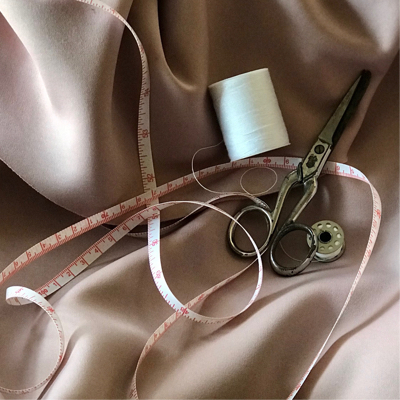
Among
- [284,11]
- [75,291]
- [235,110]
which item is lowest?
[75,291]

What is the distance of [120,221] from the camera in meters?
0.71

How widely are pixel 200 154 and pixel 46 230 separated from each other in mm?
275

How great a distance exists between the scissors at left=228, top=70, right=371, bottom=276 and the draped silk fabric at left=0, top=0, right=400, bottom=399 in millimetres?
18

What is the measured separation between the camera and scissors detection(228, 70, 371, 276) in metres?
0.70

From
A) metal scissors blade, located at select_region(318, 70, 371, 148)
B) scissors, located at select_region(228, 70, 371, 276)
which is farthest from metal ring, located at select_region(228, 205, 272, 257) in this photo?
metal scissors blade, located at select_region(318, 70, 371, 148)

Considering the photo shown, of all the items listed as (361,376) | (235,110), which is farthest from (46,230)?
(361,376)

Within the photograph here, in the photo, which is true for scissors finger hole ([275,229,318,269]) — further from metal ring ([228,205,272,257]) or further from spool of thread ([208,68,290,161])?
spool of thread ([208,68,290,161])

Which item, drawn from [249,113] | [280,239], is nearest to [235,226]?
[280,239]

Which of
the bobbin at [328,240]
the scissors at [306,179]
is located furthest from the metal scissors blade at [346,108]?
the bobbin at [328,240]

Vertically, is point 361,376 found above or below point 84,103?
below

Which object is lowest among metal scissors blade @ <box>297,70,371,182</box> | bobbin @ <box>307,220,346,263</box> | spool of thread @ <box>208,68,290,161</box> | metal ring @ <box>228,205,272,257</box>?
bobbin @ <box>307,220,346,263</box>

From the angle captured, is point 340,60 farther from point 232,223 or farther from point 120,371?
point 120,371

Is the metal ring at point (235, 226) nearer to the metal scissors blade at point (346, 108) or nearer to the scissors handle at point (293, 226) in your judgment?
the scissors handle at point (293, 226)

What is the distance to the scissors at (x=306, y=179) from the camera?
2.29 feet
